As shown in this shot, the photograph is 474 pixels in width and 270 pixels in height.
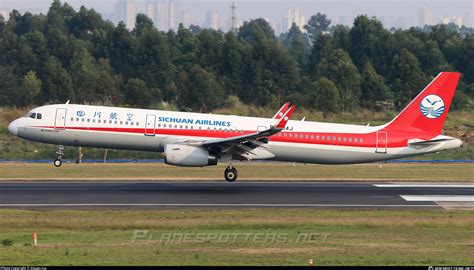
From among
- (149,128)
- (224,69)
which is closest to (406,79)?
(224,69)

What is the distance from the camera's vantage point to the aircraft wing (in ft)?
137

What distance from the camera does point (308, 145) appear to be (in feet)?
150

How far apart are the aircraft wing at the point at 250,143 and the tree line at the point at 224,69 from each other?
43.1 m

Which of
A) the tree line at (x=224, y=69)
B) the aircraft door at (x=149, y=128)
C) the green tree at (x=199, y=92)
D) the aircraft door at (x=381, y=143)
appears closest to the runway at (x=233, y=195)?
the aircraft door at (x=381, y=143)

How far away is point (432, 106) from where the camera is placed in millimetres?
47281

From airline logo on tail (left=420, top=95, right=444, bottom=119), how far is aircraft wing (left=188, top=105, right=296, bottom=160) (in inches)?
341

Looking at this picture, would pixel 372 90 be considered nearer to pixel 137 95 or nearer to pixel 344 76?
pixel 344 76

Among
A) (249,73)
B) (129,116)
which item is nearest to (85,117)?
(129,116)

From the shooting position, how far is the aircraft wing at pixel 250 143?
41.9 m

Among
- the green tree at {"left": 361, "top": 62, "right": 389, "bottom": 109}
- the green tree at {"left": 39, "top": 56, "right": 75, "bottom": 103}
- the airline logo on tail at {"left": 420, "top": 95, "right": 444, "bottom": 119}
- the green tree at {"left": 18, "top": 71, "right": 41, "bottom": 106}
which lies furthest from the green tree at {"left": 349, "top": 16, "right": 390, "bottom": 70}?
the airline logo on tail at {"left": 420, "top": 95, "right": 444, "bottom": 119}

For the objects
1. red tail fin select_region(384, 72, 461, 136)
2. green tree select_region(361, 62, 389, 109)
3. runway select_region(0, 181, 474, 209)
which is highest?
red tail fin select_region(384, 72, 461, 136)

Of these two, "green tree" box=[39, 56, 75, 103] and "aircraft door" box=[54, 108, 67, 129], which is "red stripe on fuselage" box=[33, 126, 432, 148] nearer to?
"aircraft door" box=[54, 108, 67, 129]

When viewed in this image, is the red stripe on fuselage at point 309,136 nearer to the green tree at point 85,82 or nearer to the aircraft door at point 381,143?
the aircraft door at point 381,143

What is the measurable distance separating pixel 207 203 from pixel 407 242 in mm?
12026
